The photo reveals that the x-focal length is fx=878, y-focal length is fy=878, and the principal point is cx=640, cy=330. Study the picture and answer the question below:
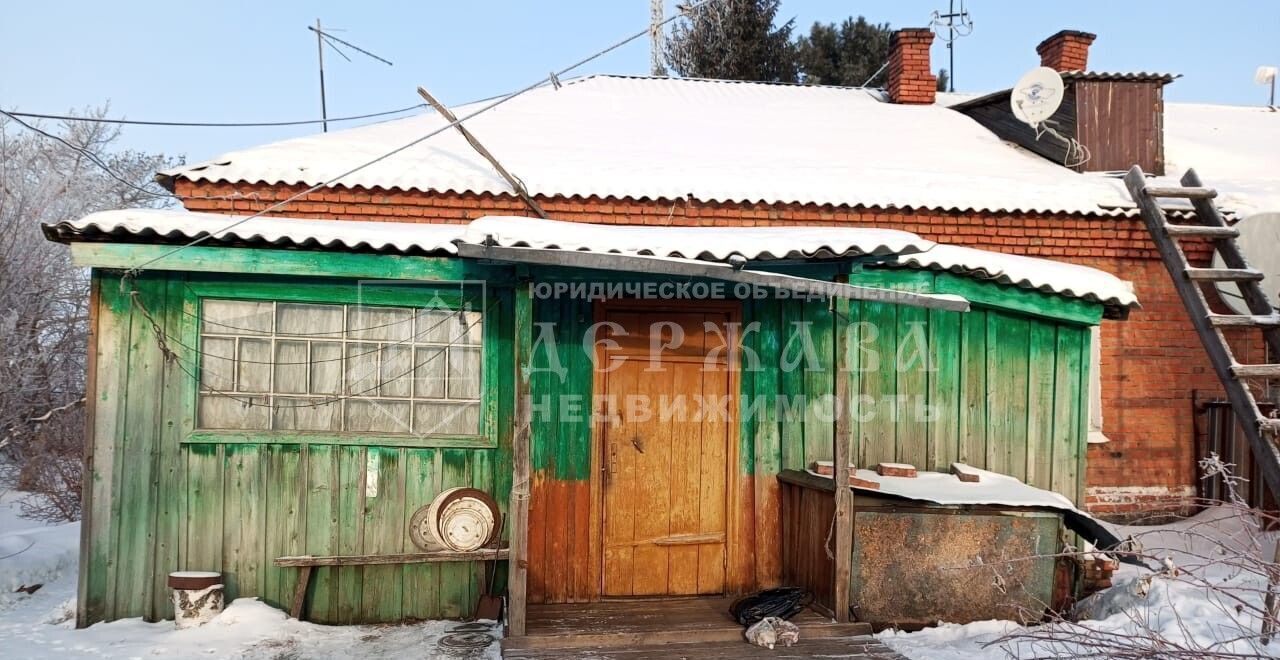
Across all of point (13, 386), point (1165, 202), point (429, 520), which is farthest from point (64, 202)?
point (1165, 202)

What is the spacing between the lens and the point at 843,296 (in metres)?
5.39

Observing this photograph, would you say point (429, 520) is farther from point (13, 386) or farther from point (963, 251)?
point (13, 386)

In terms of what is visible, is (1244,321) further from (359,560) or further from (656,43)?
(656,43)

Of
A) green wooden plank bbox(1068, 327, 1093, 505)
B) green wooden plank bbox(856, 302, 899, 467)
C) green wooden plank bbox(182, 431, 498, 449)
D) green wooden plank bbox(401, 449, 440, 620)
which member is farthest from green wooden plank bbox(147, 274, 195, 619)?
green wooden plank bbox(1068, 327, 1093, 505)

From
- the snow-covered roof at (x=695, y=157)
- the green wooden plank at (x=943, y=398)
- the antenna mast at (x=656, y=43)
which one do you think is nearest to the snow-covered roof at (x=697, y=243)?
the green wooden plank at (x=943, y=398)

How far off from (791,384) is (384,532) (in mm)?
3016

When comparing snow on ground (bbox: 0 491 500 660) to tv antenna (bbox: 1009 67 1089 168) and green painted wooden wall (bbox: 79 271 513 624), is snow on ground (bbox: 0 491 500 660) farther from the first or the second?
tv antenna (bbox: 1009 67 1089 168)

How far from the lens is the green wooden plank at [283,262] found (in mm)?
5305

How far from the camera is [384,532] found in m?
5.80

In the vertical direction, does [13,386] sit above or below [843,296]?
below

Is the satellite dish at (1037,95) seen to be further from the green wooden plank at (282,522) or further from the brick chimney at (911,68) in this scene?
the green wooden plank at (282,522)

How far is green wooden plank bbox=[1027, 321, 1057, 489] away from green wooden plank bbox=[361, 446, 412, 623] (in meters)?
4.53

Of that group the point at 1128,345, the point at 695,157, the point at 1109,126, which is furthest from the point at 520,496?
the point at 1109,126

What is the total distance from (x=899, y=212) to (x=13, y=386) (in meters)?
11.9
